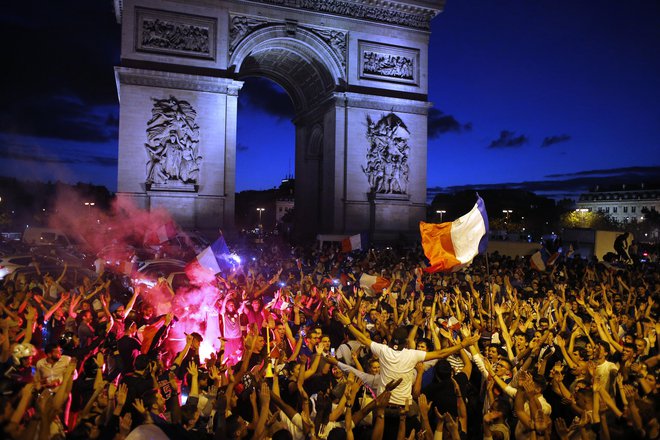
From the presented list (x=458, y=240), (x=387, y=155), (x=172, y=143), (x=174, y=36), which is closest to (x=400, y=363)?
(x=458, y=240)

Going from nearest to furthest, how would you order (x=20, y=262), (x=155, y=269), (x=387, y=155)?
(x=155, y=269) → (x=20, y=262) → (x=387, y=155)

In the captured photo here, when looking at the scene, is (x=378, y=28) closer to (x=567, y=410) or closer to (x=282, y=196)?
(x=567, y=410)

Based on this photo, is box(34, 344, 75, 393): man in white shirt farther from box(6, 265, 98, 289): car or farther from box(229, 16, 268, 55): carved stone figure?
box(229, 16, 268, 55): carved stone figure

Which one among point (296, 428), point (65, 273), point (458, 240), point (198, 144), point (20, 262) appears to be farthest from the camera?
point (198, 144)

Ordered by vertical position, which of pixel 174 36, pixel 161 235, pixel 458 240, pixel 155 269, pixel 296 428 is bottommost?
pixel 296 428

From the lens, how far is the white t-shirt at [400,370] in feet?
17.6

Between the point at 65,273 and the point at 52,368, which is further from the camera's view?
the point at 65,273

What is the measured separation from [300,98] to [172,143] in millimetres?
11526

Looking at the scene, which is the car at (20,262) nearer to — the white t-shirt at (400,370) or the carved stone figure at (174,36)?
the white t-shirt at (400,370)

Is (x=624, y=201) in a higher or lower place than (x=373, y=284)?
higher

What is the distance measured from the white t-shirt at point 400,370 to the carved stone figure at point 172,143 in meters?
20.5

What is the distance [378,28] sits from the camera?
2862 centimetres

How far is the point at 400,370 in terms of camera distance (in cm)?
541

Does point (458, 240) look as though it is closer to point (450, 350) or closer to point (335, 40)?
point (450, 350)
